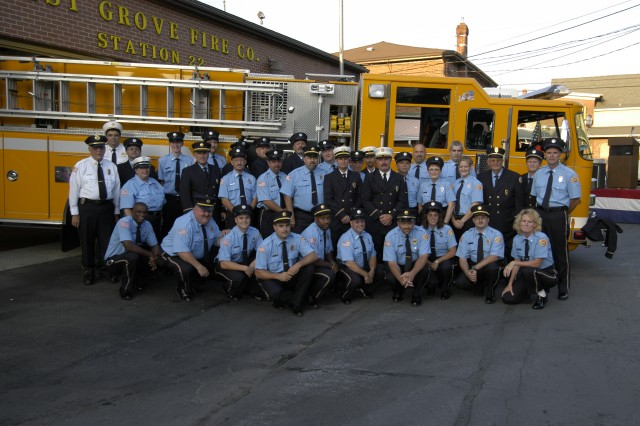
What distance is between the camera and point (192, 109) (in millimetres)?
8750

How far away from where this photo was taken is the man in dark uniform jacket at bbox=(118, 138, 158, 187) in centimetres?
798

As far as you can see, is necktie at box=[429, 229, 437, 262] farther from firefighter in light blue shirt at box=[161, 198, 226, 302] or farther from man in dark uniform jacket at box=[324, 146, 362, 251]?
firefighter in light blue shirt at box=[161, 198, 226, 302]

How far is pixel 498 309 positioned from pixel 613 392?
240 cm

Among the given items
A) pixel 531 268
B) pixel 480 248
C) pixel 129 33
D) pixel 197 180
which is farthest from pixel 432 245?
pixel 129 33

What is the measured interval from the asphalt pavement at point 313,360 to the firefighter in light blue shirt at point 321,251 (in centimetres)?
23

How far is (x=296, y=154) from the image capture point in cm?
818

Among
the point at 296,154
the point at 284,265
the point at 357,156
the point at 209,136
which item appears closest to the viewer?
the point at 284,265

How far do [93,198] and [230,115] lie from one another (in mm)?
2522

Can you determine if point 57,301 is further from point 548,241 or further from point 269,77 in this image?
point 548,241

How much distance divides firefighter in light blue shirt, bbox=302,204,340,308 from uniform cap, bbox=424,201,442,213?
1212mm

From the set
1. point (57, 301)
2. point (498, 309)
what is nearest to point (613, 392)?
point (498, 309)

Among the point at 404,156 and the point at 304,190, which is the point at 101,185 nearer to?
the point at 304,190

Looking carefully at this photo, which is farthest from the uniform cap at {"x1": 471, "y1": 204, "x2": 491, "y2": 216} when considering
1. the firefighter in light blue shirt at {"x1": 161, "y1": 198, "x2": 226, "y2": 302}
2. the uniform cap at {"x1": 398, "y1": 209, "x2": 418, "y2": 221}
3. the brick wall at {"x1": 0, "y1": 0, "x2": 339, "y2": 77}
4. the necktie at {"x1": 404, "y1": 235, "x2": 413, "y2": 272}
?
the brick wall at {"x1": 0, "y1": 0, "x2": 339, "y2": 77}

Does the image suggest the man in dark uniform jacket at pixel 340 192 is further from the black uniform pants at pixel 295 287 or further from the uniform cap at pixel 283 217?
the black uniform pants at pixel 295 287
